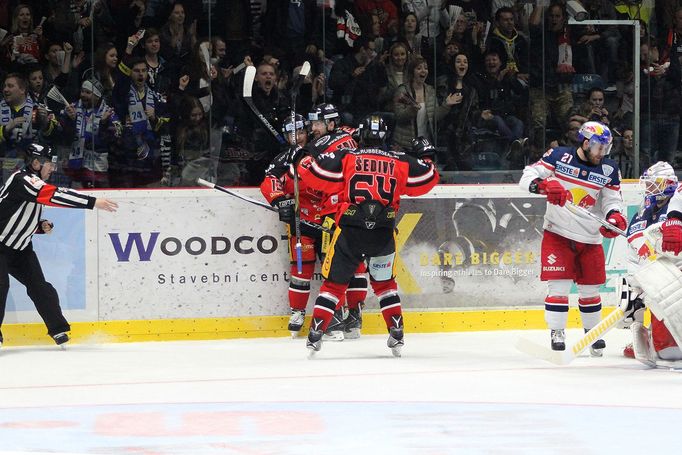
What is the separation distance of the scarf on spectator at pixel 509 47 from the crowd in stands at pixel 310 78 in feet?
0.03

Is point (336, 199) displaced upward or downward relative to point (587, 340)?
upward

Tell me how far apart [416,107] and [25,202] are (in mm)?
3303

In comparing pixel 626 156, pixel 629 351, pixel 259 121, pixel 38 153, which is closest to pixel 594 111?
pixel 626 156

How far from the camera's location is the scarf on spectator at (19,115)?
8680 mm

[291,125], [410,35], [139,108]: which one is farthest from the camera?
[410,35]

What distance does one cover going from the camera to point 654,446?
162 inches

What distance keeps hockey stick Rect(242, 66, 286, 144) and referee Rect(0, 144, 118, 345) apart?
5.17ft

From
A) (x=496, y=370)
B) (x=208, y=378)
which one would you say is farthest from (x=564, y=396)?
(x=208, y=378)

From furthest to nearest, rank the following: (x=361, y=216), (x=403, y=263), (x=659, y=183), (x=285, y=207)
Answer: (x=403, y=263)
(x=285, y=207)
(x=361, y=216)
(x=659, y=183)

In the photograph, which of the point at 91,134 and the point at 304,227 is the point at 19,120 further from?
the point at 304,227

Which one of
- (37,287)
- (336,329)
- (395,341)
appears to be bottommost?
(336,329)

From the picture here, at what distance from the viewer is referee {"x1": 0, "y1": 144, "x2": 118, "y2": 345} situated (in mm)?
6859

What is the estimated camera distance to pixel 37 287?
7.03 meters

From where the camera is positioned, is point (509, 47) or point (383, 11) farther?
point (509, 47)
